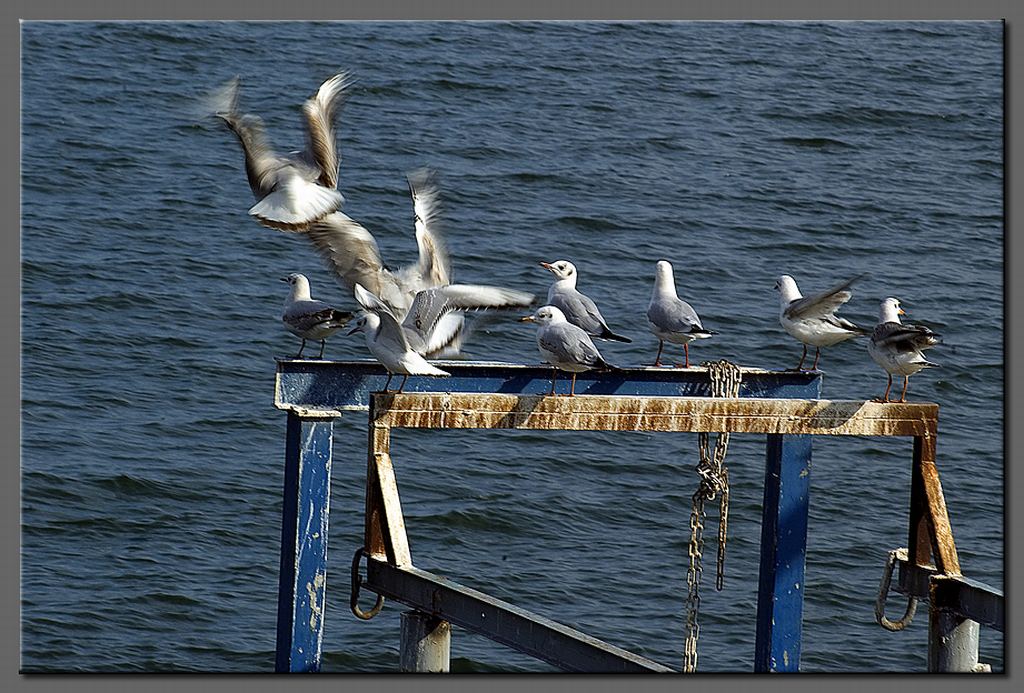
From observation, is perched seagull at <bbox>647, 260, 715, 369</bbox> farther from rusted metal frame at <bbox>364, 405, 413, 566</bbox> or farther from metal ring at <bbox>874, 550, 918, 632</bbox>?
rusted metal frame at <bbox>364, 405, 413, 566</bbox>

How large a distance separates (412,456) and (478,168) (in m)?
1.48

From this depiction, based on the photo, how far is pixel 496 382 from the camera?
589cm

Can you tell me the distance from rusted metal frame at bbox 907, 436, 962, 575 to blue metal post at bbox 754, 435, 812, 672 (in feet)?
1.71

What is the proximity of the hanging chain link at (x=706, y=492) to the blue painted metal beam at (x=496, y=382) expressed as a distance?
66 millimetres

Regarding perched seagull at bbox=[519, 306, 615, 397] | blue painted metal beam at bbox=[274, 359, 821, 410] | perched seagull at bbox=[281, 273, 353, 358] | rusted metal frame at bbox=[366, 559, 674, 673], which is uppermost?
perched seagull at bbox=[281, 273, 353, 358]

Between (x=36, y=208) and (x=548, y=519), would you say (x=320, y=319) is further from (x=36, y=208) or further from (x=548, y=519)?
(x=36, y=208)

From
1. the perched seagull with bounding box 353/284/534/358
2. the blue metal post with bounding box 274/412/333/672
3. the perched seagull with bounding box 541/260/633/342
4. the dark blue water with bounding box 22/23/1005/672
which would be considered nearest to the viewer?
the perched seagull with bounding box 353/284/534/358

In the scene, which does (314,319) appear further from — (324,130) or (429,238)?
(324,130)

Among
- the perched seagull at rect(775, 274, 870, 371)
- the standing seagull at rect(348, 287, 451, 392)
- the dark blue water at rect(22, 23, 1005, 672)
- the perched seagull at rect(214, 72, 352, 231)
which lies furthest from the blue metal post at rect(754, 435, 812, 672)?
the perched seagull at rect(214, 72, 352, 231)

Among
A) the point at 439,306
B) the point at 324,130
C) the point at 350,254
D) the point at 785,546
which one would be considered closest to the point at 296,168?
the point at 324,130

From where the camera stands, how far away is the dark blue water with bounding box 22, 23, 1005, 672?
7.25m

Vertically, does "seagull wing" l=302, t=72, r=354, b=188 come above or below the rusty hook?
above

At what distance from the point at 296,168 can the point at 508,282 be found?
9.45 ft

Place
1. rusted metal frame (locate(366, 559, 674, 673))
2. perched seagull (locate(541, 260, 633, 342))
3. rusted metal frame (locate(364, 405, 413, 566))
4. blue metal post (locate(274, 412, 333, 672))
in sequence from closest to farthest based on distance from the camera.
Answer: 1. rusted metal frame (locate(366, 559, 674, 673))
2. rusted metal frame (locate(364, 405, 413, 566))
3. blue metal post (locate(274, 412, 333, 672))
4. perched seagull (locate(541, 260, 633, 342))
